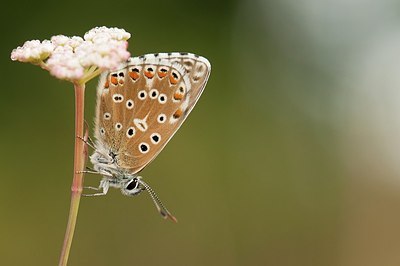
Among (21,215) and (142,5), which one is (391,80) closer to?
(142,5)

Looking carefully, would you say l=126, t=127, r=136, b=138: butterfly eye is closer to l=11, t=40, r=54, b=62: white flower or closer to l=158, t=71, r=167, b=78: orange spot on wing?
l=158, t=71, r=167, b=78: orange spot on wing

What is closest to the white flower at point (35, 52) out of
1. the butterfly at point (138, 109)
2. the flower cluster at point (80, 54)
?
the flower cluster at point (80, 54)

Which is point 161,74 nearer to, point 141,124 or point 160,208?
point 141,124

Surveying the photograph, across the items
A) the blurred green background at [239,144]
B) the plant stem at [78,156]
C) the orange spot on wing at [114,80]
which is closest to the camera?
the plant stem at [78,156]

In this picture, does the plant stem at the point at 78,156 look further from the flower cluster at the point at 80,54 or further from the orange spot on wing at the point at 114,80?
the orange spot on wing at the point at 114,80

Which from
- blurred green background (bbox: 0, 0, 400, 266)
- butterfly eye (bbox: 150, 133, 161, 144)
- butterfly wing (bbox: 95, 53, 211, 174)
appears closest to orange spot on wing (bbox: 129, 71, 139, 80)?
butterfly wing (bbox: 95, 53, 211, 174)

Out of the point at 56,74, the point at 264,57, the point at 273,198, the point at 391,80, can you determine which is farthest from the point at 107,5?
the point at 56,74

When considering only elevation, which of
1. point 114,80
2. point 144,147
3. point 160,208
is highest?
point 114,80

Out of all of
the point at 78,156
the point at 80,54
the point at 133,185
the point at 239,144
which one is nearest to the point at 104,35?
the point at 80,54
